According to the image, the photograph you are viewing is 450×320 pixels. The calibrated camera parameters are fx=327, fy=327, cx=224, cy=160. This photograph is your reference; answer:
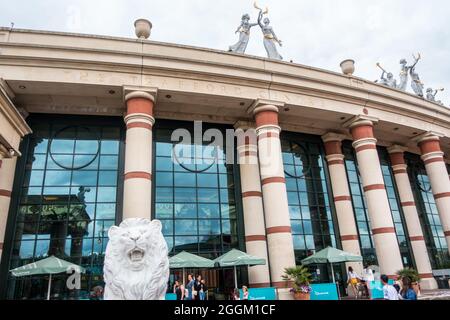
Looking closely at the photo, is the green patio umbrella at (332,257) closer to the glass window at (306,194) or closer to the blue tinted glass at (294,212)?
the glass window at (306,194)

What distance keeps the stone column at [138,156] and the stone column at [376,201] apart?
11.8 meters

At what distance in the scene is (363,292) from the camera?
16500 mm

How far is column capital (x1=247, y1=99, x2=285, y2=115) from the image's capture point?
1708 cm

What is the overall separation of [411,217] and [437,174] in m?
3.60

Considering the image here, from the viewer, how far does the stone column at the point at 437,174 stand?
813 inches

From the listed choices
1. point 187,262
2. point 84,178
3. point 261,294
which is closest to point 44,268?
point 84,178

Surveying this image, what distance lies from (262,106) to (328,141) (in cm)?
659

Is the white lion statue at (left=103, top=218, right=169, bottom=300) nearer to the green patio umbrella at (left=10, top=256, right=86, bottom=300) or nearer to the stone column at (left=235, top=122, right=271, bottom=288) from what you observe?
the green patio umbrella at (left=10, top=256, right=86, bottom=300)

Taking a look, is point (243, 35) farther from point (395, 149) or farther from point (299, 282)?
point (299, 282)

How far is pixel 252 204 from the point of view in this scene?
1780 cm

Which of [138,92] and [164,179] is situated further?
[164,179]

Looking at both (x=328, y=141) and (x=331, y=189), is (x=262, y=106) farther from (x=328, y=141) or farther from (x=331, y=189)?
(x=331, y=189)

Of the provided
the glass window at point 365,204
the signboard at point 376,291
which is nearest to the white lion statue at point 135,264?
the signboard at point 376,291
